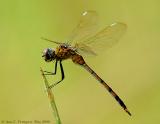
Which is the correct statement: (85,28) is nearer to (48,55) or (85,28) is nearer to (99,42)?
(99,42)

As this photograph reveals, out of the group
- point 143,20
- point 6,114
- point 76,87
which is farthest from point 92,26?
point 143,20

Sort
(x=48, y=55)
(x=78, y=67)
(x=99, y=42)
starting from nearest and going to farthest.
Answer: (x=48, y=55)
(x=99, y=42)
(x=78, y=67)

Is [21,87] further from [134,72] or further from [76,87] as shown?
[134,72]

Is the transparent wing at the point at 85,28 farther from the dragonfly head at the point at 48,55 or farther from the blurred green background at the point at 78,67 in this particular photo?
the blurred green background at the point at 78,67

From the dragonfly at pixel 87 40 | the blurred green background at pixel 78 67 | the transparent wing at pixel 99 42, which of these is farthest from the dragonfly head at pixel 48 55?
the blurred green background at pixel 78 67

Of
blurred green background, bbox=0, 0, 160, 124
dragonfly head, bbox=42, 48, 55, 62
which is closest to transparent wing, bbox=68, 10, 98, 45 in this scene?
dragonfly head, bbox=42, 48, 55, 62

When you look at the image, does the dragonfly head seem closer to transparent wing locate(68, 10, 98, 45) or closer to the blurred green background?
transparent wing locate(68, 10, 98, 45)

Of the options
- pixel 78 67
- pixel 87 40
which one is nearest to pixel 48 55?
pixel 87 40
